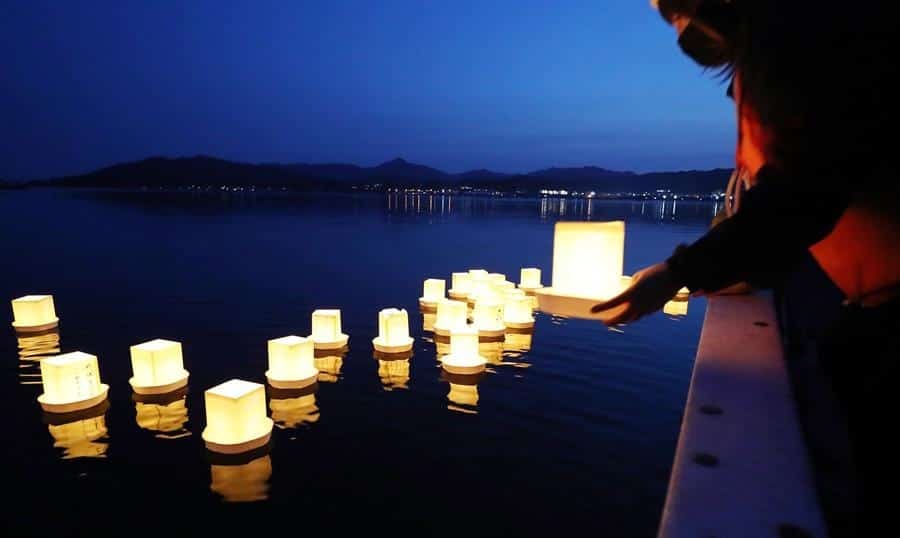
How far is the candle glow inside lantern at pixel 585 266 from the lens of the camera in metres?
1.74

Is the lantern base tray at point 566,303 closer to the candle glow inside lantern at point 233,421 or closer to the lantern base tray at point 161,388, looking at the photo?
the candle glow inside lantern at point 233,421

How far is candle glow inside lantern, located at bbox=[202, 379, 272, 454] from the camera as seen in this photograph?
12.1 ft

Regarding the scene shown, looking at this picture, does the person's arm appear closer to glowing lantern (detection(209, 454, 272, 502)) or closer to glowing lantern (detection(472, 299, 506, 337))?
glowing lantern (detection(209, 454, 272, 502))

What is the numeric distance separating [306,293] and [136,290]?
3.09 m

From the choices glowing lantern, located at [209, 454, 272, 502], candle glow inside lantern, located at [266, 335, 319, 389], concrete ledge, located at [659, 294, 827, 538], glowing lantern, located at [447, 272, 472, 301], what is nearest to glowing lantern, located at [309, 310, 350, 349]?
candle glow inside lantern, located at [266, 335, 319, 389]

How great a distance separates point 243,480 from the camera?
346 centimetres

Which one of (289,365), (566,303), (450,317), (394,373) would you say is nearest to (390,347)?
(394,373)

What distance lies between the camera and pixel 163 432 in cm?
405

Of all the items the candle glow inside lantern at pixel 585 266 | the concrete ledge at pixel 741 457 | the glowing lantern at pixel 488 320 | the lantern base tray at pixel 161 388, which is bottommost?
the lantern base tray at pixel 161 388

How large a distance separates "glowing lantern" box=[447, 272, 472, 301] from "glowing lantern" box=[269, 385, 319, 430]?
167 inches

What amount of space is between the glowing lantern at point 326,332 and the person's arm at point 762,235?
545cm

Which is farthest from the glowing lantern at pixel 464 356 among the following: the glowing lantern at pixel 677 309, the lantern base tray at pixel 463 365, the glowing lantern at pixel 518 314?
the glowing lantern at pixel 677 309

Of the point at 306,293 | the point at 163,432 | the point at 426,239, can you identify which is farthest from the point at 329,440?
the point at 426,239

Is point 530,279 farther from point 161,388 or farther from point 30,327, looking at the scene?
point 30,327
